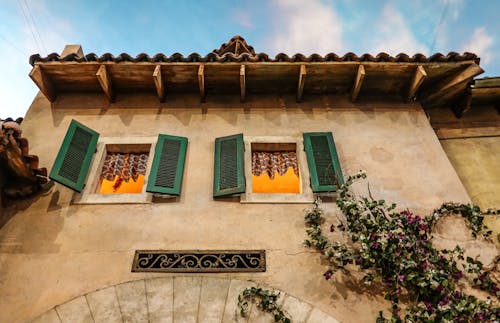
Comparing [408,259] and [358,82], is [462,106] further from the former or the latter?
[408,259]

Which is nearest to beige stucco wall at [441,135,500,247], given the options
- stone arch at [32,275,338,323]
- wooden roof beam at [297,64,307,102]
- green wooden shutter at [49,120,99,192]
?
wooden roof beam at [297,64,307,102]

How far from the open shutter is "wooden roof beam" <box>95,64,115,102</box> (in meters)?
2.39

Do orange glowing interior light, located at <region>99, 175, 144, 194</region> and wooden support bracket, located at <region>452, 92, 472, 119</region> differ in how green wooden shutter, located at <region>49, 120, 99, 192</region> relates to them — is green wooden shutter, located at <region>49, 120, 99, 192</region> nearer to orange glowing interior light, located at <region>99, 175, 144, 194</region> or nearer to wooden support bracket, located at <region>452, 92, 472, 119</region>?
orange glowing interior light, located at <region>99, 175, 144, 194</region>

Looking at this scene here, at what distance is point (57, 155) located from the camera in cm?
570

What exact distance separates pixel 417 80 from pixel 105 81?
19.3ft

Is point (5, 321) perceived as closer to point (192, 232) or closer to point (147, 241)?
point (147, 241)

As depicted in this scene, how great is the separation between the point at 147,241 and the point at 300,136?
3240mm

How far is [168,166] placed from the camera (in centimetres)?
584

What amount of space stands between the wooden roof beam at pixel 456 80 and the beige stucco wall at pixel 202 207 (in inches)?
20.3

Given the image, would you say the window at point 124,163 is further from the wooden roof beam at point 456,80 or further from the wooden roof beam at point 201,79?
the wooden roof beam at point 456,80

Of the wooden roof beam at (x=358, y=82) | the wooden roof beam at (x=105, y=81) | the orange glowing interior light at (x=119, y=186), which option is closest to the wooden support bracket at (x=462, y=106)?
the wooden roof beam at (x=358, y=82)

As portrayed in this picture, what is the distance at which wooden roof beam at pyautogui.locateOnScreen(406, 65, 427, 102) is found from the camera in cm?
650

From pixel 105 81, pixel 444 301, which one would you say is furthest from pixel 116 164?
pixel 444 301

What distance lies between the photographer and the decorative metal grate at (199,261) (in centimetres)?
475
